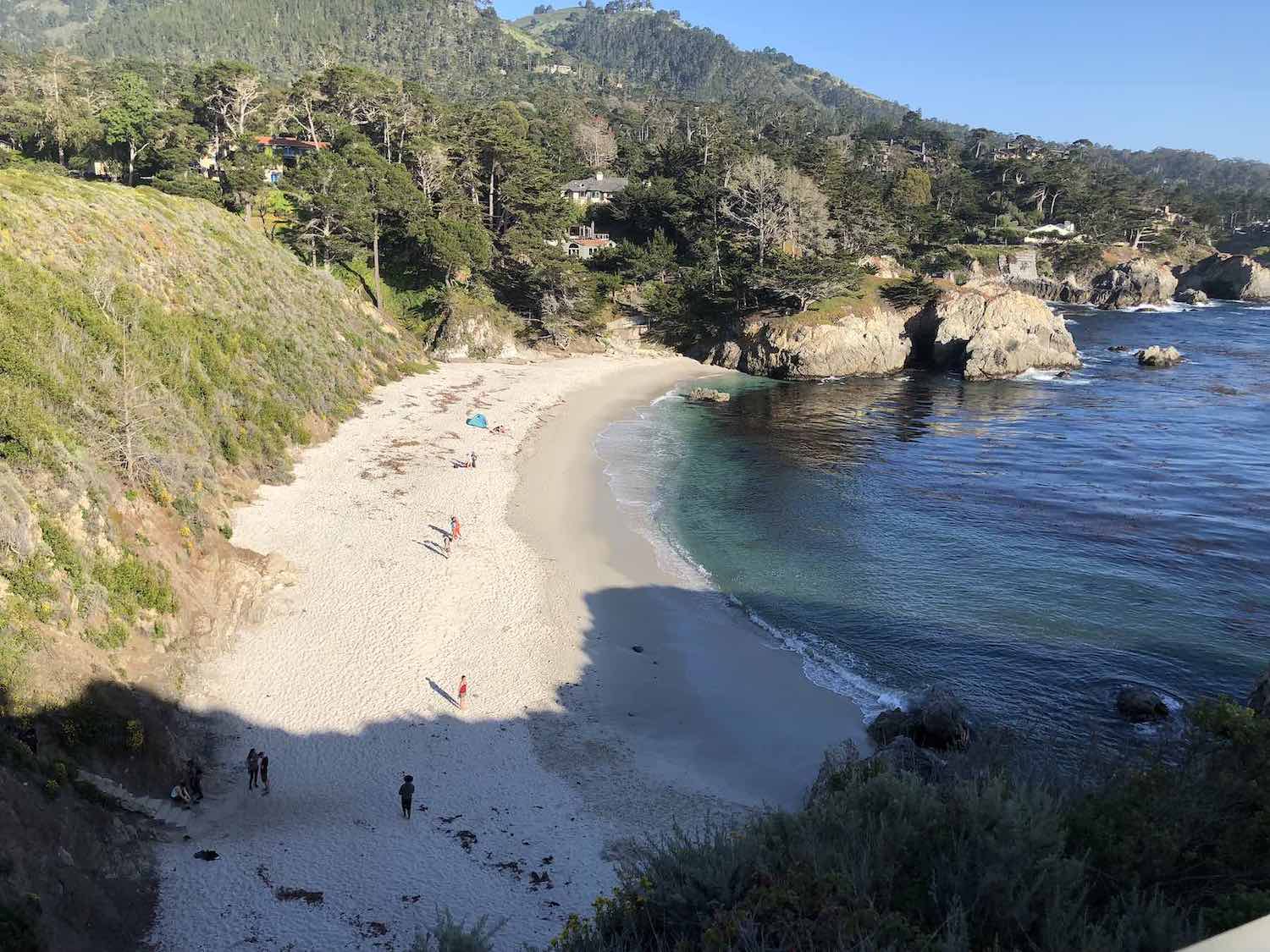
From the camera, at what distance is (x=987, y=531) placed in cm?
3161

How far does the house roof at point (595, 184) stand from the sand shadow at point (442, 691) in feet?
253

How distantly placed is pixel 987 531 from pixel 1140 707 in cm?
1240

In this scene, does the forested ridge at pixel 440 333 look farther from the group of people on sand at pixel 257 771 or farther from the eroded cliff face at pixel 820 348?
the eroded cliff face at pixel 820 348

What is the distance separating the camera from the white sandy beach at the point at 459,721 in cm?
1447

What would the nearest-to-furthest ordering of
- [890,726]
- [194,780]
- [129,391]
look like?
[194,780] < [890,726] < [129,391]

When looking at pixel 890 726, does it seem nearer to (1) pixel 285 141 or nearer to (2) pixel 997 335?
(2) pixel 997 335

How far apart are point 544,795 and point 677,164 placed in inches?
3278

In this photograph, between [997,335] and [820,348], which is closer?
[820,348]

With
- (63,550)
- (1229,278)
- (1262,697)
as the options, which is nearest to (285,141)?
(63,550)

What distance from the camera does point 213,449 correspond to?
29.9 m

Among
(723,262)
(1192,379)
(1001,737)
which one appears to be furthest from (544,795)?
(1192,379)

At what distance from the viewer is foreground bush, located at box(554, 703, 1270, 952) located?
24.1 ft

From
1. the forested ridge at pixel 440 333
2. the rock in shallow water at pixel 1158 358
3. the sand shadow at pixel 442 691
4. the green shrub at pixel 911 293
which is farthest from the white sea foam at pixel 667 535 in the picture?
the rock in shallow water at pixel 1158 358

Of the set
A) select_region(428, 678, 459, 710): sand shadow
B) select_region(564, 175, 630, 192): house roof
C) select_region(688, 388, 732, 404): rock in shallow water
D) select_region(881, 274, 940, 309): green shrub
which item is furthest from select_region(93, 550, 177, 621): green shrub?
select_region(564, 175, 630, 192): house roof
